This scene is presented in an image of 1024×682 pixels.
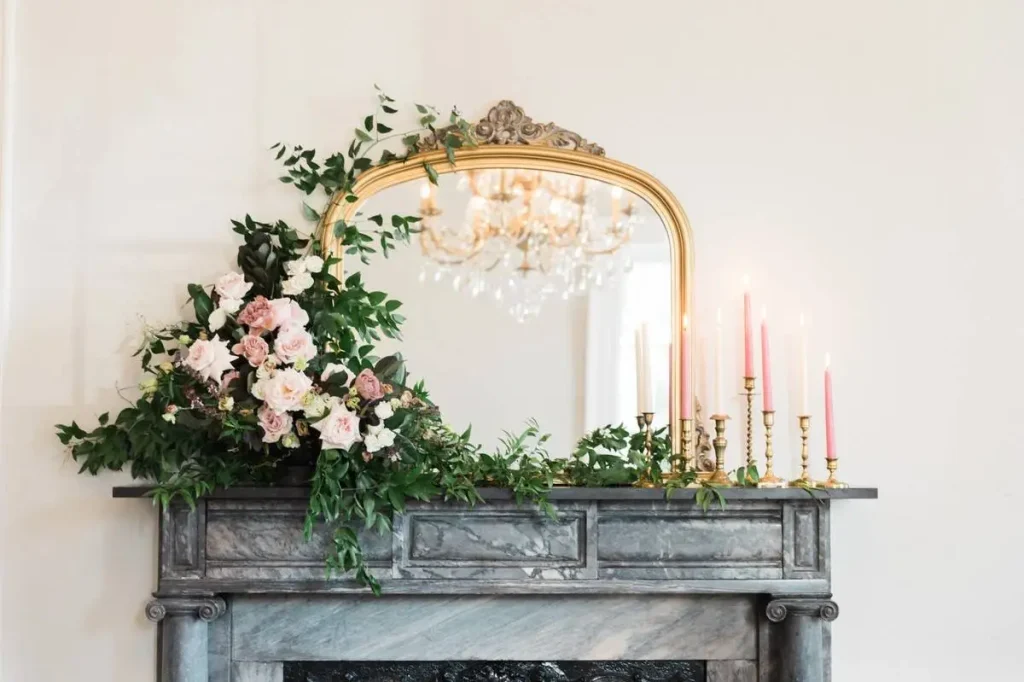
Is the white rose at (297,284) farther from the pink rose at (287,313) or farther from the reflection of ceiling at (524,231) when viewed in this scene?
the reflection of ceiling at (524,231)

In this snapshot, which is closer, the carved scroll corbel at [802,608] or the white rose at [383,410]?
the white rose at [383,410]

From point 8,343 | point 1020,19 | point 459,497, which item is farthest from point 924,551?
point 8,343

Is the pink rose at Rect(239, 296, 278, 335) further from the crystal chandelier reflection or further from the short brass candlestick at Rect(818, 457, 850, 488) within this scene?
the short brass candlestick at Rect(818, 457, 850, 488)

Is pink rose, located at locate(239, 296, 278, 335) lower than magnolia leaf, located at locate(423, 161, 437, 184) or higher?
lower

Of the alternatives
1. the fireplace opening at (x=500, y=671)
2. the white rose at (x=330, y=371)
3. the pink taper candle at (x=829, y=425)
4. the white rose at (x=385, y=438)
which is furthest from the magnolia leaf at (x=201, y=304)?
the pink taper candle at (x=829, y=425)

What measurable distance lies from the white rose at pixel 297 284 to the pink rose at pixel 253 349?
160mm

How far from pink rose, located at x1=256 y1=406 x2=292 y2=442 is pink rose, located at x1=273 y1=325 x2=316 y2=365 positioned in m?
0.12

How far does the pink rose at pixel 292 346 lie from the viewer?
7.75ft

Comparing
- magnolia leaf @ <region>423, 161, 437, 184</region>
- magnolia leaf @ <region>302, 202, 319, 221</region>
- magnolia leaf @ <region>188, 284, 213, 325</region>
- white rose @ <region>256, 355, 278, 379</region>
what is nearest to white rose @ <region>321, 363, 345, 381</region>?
white rose @ <region>256, 355, 278, 379</region>

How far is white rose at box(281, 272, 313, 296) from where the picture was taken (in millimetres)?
2475

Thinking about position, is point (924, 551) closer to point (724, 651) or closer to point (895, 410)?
point (895, 410)

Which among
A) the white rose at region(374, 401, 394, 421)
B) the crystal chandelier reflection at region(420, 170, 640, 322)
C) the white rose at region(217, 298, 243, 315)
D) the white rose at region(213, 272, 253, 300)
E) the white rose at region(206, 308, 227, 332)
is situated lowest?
the white rose at region(374, 401, 394, 421)

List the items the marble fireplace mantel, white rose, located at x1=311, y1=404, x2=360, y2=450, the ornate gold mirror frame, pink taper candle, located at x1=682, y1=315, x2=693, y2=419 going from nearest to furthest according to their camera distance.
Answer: white rose, located at x1=311, y1=404, x2=360, y2=450 → the marble fireplace mantel → pink taper candle, located at x1=682, y1=315, x2=693, y2=419 → the ornate gold mirror frame

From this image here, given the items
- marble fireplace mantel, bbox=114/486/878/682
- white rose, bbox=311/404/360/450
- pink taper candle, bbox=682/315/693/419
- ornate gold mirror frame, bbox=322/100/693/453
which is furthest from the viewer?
ornate gold mirror frame, bbox=322/100/693/453
